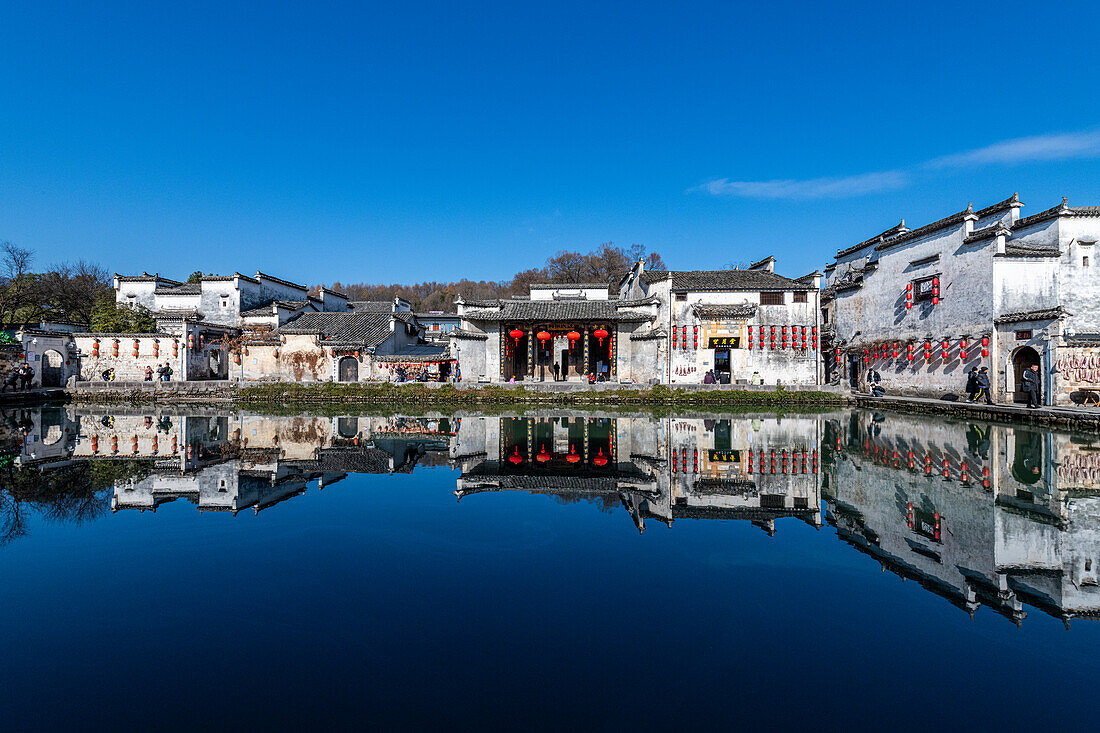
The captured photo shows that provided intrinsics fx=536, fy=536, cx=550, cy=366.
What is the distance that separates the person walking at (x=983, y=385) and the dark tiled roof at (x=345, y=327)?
2517 cm

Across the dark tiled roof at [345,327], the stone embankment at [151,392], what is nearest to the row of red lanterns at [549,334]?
the dark tiled roof at [345,327]

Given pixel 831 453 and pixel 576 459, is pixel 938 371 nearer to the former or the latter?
pixel 831 453

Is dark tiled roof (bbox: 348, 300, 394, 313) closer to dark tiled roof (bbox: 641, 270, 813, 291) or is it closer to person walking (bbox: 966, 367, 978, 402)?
dark tiled roof (bbox: 641, 270, 813, 291)

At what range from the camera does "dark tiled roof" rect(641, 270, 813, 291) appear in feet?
83.6

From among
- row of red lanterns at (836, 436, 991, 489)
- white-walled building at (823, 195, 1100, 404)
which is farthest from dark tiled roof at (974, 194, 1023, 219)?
row of red lanterns at (836, 436, 991, 489)

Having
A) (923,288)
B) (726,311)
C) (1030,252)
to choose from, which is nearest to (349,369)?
(726,311)

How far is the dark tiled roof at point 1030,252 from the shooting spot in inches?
728

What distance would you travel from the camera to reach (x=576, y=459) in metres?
10.7

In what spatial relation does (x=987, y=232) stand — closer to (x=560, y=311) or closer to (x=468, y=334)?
(x=560, y=311)

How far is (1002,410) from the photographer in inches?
647

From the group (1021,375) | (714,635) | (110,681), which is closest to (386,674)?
(110,681)

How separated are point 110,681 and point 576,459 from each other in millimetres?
8091

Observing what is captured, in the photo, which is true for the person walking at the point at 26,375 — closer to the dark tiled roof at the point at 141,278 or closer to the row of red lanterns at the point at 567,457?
the dark tiled roof at the point at 141,278

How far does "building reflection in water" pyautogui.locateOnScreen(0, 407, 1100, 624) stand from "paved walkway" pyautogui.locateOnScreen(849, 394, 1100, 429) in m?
1.41
